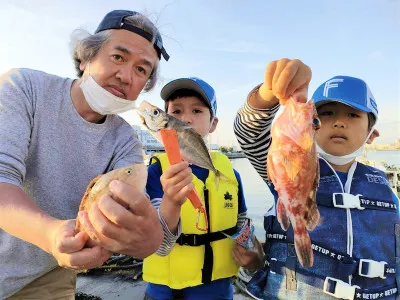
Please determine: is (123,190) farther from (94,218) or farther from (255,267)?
(255,267)

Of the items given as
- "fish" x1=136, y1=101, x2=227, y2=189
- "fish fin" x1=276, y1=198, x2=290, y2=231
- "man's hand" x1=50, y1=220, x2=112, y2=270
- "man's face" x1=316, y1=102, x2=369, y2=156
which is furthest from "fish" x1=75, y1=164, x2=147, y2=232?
"man's face" x1=316, y1=102, x2=369, y2=156

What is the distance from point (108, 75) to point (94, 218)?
1.86m

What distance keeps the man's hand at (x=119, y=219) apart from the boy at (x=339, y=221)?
1.49 m

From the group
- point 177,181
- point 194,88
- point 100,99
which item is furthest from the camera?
point 194,88

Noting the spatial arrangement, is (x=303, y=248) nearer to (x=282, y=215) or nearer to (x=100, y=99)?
(x=282, y=215)

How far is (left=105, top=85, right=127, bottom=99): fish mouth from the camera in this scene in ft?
9.34

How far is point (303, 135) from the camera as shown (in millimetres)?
2021

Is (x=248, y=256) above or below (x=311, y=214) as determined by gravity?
below

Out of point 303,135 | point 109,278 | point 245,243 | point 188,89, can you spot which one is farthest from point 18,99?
point 109,278

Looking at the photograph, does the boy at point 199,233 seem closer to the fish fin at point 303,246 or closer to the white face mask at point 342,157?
the fish fin at point 303,246

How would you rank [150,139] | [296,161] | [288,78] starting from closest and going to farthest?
[288,78] < [296,161] < [150,139]

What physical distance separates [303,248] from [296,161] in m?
0.68

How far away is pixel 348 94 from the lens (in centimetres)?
280

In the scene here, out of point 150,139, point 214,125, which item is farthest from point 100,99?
point 150,139
